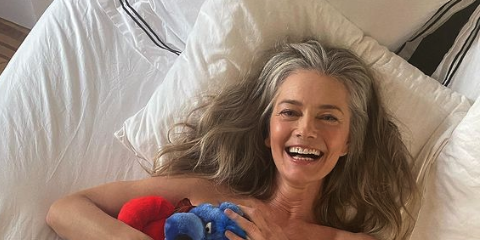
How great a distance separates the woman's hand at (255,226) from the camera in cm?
125

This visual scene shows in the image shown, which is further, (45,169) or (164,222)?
(45,169)

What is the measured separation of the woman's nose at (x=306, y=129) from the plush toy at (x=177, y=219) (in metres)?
0.19

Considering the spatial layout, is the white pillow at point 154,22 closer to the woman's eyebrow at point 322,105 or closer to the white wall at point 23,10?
the woman's eyebrow at point 322,105

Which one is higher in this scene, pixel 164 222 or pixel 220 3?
pixel 220 3

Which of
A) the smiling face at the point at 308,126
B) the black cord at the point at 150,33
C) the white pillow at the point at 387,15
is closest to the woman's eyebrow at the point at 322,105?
the smiling face at the point at 308,126

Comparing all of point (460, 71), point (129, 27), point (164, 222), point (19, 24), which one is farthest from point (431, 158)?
point (19, 24)

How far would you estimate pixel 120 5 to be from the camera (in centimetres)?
173

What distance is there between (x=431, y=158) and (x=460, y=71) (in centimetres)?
25

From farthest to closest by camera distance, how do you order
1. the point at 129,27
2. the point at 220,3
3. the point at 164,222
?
the point at 129,27
the point at 220,3
the point at 164,222

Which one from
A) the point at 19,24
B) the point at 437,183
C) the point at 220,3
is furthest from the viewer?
the point at 19,24

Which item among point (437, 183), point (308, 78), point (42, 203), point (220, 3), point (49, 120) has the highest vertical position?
point (220, 3)

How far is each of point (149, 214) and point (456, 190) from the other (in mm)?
628

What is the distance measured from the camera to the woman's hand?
1249 mm

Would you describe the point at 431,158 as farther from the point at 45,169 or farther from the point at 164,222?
the point at 45,169
